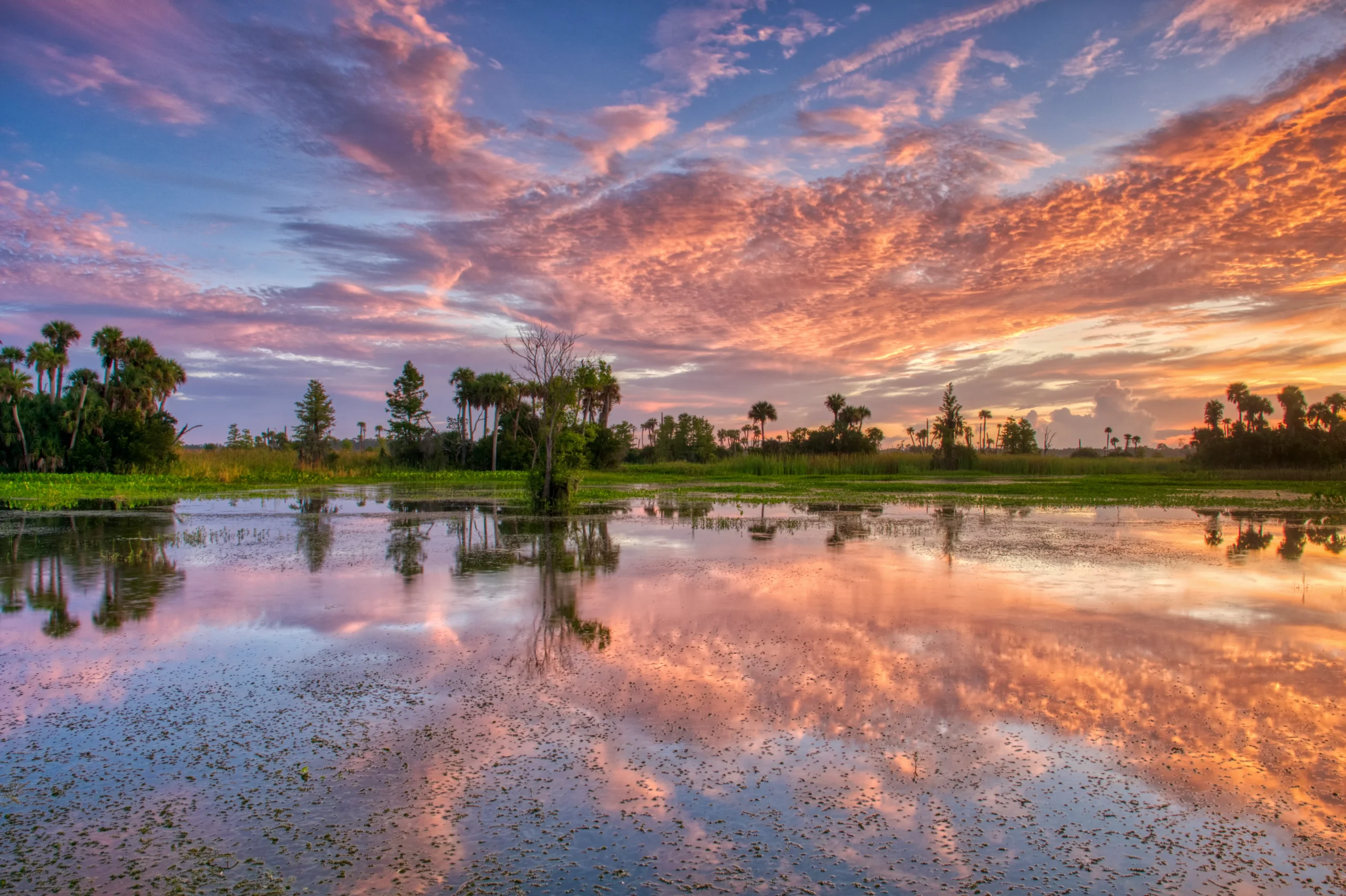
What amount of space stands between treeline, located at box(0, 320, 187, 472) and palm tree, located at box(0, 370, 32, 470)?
6cm

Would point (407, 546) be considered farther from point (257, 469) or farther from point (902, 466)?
point (902, 466)

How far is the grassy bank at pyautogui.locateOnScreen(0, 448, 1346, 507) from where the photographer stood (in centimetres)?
3716

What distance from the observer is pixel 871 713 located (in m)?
6.73

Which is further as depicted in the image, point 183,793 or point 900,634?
point 900,634

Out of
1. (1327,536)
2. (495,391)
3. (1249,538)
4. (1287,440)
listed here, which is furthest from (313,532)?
(1287,440)

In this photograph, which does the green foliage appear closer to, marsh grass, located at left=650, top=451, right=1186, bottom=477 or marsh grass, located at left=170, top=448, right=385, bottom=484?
marsh grass, located at left=650, top=451, right=1186, bottom=477

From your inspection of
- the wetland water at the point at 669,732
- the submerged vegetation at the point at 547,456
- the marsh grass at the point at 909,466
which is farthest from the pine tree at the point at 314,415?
the wetland water at the point at 669,732

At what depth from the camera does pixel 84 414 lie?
55.1 m

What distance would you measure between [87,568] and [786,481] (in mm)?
44571

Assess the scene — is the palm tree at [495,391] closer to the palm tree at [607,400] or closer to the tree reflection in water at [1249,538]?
the palm tree at [607,400]

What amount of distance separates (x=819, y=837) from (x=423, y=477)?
180 ft

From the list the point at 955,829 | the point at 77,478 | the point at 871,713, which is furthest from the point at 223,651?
the point at 77,478

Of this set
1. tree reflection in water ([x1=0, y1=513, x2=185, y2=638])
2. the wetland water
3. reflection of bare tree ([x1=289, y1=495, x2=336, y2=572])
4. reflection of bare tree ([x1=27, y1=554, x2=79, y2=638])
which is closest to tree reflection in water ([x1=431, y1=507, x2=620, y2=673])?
the wetland water

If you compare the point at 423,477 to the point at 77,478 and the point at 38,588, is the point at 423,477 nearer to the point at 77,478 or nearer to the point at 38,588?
the point at 77,478
